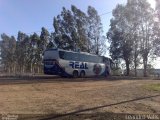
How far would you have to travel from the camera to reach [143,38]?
58.5 meters

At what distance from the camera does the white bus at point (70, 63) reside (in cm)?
3575

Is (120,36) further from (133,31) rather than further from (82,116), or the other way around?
(82,116)

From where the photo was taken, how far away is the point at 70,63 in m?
37.4

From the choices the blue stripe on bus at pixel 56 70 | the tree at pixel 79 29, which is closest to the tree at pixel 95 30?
the tree at pixel 79 29

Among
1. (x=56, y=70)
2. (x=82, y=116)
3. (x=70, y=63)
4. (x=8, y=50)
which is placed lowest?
(x=82, y=116)

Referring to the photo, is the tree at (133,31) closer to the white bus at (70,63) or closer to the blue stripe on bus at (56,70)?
the white bus at (70,63)

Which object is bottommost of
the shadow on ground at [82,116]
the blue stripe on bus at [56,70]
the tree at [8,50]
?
the shadow on ground at [82,116]

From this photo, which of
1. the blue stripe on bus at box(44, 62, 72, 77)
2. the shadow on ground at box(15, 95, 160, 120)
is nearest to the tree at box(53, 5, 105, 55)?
the blue stripe on bus at box(44, 62, 72, 77)

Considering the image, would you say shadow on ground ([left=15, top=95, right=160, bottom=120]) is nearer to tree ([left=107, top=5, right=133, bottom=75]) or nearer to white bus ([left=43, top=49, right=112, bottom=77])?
white bus ([left=43, top=49, right=112, bottom=77])

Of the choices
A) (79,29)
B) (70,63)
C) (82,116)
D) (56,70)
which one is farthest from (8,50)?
(82,116)

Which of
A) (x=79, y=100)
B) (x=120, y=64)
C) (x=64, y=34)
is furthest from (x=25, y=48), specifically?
(x=79, y=100)

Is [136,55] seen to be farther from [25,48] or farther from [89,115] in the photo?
[89,115]

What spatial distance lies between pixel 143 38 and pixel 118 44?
565cm

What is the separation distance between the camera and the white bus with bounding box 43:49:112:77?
117 ft
